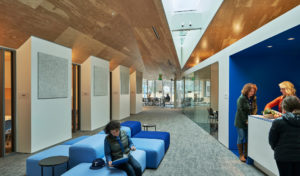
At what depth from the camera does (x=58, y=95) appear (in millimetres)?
6492

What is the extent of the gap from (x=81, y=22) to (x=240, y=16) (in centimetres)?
518

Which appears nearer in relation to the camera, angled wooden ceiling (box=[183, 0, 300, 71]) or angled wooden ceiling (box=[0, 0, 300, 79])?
angled wooden ceiling (box=[0, 0, 300, 79])

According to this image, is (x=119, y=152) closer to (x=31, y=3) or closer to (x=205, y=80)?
(x=31, y=3)

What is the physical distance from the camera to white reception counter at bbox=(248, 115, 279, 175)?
3588 millimetres

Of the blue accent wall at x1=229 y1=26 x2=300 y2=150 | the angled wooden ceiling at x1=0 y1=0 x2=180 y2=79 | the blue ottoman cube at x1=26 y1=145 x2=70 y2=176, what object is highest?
the angled wooden ceiling at x1=0 y1=0 x2=180 y2=79

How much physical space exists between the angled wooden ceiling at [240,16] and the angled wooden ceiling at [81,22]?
5.67 feet

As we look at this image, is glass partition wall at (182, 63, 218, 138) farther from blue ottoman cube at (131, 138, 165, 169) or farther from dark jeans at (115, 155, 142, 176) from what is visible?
dark jeans at (115, 155, 142, 176)

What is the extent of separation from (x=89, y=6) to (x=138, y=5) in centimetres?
160

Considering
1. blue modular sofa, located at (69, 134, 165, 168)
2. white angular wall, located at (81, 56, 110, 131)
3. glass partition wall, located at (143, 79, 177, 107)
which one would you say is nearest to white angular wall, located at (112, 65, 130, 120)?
white angular wall, located at (81, 56, 110, 131)

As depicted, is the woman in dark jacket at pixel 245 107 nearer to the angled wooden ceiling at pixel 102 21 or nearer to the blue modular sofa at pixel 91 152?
the blue modular sofa at pixel 91 152

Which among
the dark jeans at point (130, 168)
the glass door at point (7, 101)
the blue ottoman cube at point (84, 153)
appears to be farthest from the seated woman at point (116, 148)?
the glass door at point (7, 101)

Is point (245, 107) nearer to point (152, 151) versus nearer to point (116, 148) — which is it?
point (152, 151)

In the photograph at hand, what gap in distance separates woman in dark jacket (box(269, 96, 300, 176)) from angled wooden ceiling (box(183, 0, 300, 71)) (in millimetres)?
3801

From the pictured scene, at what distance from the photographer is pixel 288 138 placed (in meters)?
2.17
